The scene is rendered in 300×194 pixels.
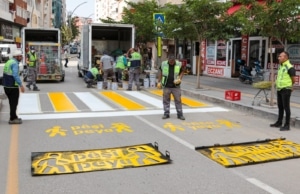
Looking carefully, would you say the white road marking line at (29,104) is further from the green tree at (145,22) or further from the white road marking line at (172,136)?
the green tree at (145,22)

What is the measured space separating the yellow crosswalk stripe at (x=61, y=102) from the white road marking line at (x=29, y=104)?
51 cm

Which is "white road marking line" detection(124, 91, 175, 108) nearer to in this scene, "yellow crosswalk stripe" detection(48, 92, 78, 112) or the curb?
the curb

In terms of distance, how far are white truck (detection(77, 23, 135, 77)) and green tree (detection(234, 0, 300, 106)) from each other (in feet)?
33.1

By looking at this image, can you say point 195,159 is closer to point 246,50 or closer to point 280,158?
point 280,158

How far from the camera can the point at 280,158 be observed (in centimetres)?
674

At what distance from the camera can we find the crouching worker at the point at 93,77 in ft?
62.3

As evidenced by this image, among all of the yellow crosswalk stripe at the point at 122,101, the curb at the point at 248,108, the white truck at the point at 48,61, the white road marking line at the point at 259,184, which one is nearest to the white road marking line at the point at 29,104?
the yellow crosswalk stripe at the point at 122,101

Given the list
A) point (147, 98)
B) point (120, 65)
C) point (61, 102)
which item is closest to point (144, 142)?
point (61, 102)

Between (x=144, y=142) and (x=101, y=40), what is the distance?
16443 millimetres

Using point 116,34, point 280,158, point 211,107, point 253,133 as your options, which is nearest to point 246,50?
point 116,34

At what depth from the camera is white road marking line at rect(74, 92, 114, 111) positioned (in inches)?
487

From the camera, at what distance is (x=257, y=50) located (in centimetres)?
2150

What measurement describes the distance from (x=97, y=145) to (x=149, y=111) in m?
4.47

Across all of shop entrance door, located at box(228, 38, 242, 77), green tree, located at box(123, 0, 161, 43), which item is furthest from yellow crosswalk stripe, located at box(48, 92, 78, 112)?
shop entrance door, located at box(228, 38, 242, 77)
